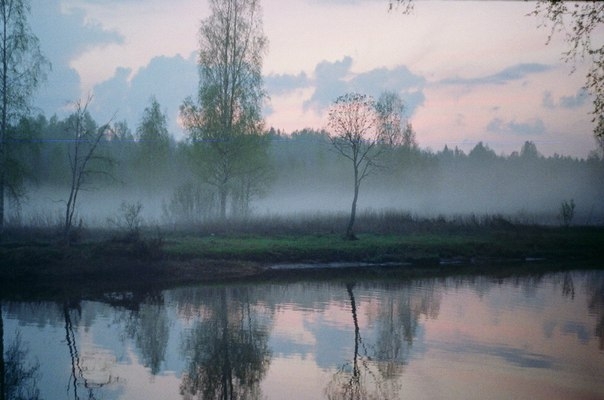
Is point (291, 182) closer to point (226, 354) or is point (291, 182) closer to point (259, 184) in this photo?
point (259, 184)

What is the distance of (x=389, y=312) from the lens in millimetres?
19484

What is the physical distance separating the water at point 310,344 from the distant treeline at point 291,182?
39.8 feet

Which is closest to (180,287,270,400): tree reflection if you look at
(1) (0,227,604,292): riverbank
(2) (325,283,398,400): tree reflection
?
(2) (325,283,398,400): tree reflection

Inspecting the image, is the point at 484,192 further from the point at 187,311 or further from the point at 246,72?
the point at 187,311

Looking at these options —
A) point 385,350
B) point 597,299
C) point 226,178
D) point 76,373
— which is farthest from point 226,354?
point 226,178

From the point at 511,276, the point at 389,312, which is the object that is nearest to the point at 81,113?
the point at 389,312

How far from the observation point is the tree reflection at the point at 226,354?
11227mm

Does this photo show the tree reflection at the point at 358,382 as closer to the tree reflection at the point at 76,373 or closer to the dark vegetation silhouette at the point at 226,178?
the tree reflection at the point at 76,373

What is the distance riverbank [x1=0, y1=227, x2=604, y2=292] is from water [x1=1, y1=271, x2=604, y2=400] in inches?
133

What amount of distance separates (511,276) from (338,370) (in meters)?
19.2

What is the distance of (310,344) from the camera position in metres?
15.1

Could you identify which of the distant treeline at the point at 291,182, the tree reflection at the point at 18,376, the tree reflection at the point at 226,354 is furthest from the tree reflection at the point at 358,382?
→ the distant treeline at the point at 291,182

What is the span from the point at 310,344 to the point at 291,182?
3612 inches

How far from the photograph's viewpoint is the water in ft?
37.6
